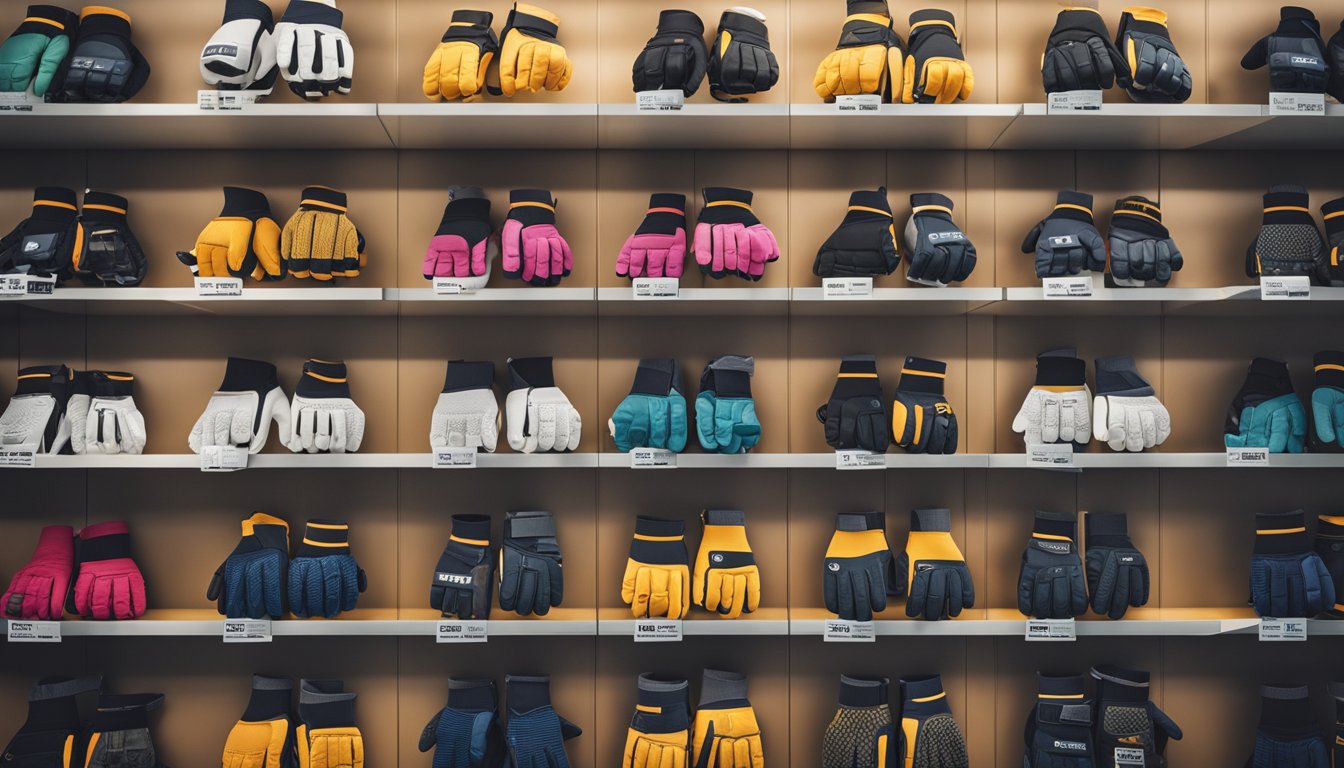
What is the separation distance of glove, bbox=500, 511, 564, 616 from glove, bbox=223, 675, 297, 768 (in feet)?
2.70

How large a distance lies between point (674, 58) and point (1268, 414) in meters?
2.14

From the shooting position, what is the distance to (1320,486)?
9.52 feet

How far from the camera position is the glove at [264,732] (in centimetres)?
264

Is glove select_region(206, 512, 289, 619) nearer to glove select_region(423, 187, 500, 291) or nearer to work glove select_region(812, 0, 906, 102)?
glove select_region(423, 187, 500, 291)

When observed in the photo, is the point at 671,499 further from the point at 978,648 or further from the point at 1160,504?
the point at 1160,504

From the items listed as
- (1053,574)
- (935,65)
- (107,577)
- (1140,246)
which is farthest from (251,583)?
(1140,246)

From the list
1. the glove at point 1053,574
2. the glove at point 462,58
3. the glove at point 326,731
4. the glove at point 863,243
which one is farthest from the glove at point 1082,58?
the glove at point 326,731

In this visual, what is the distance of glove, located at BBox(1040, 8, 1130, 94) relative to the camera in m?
2.54

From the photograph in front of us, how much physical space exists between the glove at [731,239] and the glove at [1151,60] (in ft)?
3.97

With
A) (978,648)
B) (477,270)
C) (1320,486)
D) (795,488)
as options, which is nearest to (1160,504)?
(1320,486)

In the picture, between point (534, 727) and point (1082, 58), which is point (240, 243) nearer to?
point (534, 727)

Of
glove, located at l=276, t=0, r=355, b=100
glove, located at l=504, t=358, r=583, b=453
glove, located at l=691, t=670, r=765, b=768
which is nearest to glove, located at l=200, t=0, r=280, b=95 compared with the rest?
glove, located at l=276, t=0, r=355, b=100

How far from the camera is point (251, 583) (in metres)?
2.58

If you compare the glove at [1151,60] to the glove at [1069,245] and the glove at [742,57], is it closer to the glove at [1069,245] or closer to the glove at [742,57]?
the glove at [1069,245]
